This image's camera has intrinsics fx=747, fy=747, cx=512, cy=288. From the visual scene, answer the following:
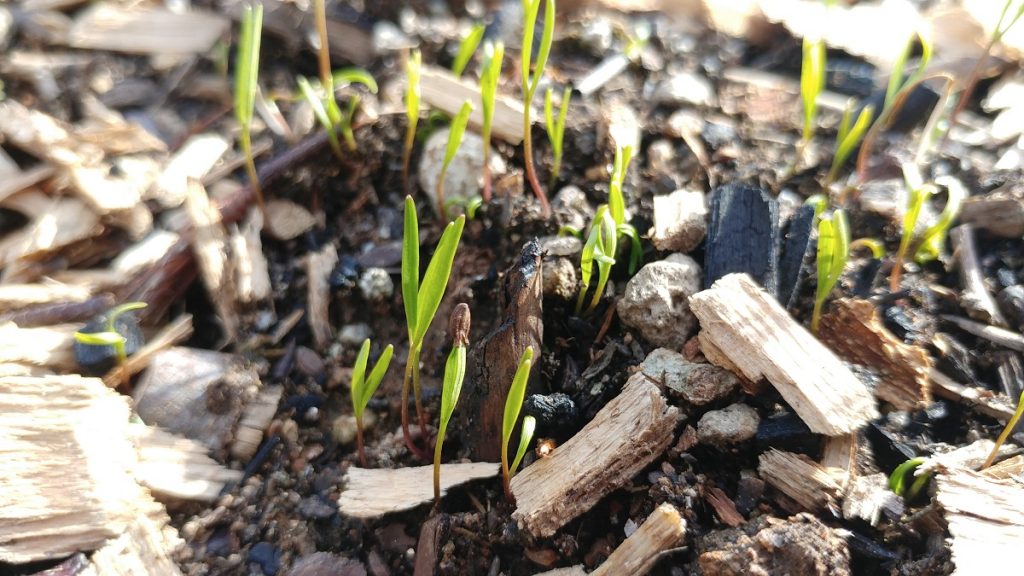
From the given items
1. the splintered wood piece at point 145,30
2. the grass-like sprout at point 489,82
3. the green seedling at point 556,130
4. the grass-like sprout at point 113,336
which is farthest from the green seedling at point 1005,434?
the splintered wood piece at point 145,30

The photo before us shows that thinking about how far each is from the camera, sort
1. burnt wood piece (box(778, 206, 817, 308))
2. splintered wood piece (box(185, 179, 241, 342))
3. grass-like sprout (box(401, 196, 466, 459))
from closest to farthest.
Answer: grass-like sprout (box(401, 196, 466, 459)) → burnt wood piece (box(778, 206, 817, 308)) → splintered wood piece (box(185, 179, 241, 342))

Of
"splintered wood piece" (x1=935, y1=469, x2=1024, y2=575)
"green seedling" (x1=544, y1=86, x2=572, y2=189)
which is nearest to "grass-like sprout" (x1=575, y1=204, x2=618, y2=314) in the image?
"green seedling" (x1=544, y1=86, x2=572, y2=189)

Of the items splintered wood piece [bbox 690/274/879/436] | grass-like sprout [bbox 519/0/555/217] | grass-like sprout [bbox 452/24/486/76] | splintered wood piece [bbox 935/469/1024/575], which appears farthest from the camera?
grass-like sprout [bbox 452/24/486/76]

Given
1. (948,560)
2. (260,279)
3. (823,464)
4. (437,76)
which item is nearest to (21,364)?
(260,279)

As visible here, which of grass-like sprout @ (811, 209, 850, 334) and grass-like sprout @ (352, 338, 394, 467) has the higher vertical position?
grass-like sprout @ (811, 209, 850, 334)

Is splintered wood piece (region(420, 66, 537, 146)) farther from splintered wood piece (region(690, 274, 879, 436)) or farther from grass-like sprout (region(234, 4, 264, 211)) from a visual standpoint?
splintered wood piece (region(690, 274, 879, 436))

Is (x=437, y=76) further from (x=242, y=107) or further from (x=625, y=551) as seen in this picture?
(x=625, y=551)

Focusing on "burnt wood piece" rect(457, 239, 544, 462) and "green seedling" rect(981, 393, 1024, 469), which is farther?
"burnt wood piece" rect(457, 239, 544, 462)
